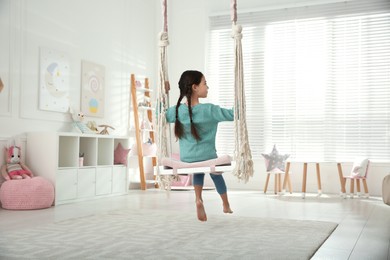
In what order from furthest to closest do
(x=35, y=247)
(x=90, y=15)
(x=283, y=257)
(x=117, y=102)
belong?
(x=117, y=102) → (x=90, y=15) → (x=35, y=247) → (x=283, y=257)

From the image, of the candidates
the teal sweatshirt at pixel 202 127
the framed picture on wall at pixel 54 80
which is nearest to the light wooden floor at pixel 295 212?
the teal sweatshirt at pixel 202 127

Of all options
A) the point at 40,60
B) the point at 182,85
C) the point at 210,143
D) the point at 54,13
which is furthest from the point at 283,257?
the point at 54,13

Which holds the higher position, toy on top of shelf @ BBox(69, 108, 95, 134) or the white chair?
toy on top of shelf @ BBox(69, 108, 95, 134)

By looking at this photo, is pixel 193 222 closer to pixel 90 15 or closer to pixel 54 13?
pixel 54 13

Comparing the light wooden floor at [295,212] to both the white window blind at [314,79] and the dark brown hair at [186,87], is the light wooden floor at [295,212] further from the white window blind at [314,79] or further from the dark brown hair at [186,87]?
the white window blind at [314,79]

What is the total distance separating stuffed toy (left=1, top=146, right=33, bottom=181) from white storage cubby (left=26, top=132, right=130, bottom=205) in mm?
169

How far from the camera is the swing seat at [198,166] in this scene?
2951 mm

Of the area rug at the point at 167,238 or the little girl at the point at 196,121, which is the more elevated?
the little girl at the point at 196,121

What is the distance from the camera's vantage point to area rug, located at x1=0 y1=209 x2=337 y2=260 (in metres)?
2.24

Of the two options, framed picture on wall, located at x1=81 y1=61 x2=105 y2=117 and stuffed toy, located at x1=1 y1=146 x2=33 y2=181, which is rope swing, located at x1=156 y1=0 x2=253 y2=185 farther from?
framed picture on wall, located at x1=81 y1=61 x2=105 y2=117

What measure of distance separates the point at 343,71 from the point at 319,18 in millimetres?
843

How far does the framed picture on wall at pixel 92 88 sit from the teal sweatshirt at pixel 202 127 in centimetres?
261

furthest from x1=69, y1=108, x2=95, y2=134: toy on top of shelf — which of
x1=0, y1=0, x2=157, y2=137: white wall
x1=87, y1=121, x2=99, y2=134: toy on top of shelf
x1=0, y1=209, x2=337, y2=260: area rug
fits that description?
x1=0, y1=209, x2=337, y2=260: area rug

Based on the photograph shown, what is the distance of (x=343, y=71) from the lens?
6266 millimetres
